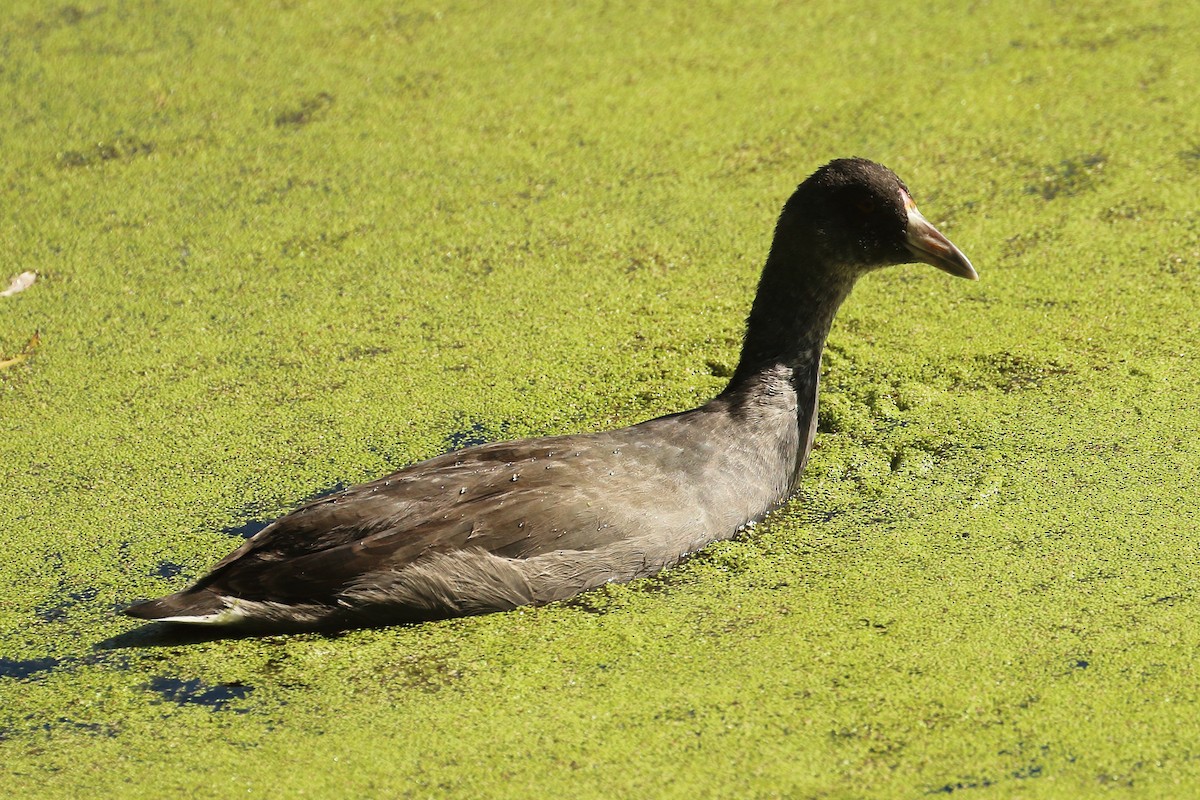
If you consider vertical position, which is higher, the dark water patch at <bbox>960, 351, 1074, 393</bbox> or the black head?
the black head

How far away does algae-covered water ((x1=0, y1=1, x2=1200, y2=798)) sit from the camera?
295 centimetres

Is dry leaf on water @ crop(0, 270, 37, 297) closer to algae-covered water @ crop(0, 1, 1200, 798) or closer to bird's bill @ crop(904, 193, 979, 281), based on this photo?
algae-covered water @ crop(0, 1, 1200, 798)

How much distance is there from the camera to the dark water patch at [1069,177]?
5.23 metres

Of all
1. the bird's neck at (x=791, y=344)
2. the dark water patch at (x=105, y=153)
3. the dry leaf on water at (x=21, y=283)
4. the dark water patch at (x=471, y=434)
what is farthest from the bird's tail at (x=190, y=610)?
the dark water patch at (x=105, y=153)

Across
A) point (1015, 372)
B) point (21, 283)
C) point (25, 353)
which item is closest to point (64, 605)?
point (25, 353)

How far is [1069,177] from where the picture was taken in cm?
530

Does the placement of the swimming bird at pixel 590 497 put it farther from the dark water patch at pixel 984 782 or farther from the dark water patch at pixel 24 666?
the dark water patch at pixel 984 782

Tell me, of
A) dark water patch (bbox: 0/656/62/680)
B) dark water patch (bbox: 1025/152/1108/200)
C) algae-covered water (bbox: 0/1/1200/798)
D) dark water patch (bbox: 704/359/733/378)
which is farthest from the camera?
dark water patch (bbox: 1025/152/1108/200)

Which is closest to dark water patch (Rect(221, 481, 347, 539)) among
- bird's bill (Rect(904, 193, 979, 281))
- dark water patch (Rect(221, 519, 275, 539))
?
dark water patch (Rect(221, 519, 275, 539))

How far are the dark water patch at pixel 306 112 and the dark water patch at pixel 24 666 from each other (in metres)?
3.39

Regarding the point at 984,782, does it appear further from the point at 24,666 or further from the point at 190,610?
the point at 24,666

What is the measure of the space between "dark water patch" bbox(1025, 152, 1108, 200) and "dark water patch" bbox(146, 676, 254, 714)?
3.42 metres

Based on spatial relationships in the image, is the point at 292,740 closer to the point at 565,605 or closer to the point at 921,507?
the point at 565,605

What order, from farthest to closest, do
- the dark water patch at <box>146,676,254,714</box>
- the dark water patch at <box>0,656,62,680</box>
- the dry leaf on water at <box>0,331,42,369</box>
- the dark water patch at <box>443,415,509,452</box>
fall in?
1. the dry leaf on water at <box>0,331,42,369</box>
2. the dark water patch at <box>443,415,509,452</box>
3. the dark water patch at <box>0,656,62,680</box>
4. the dark water patch at <box>146,676,254,714</box>
